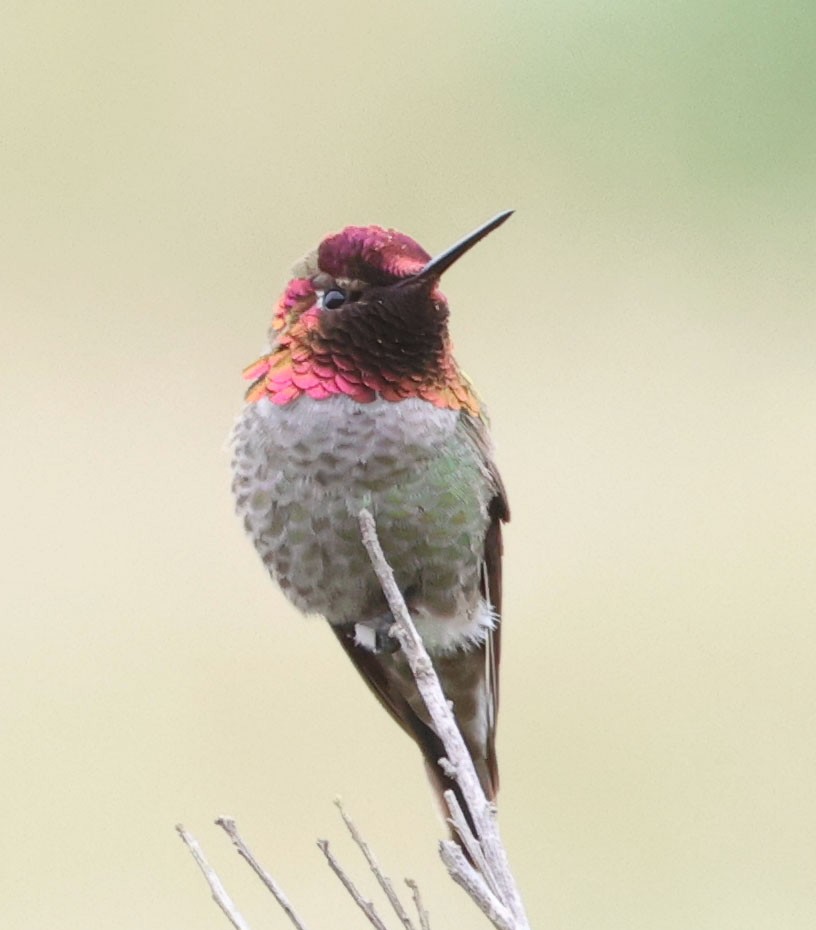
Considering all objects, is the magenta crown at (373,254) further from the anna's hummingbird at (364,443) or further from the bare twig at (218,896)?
the bare twig at (218,896)

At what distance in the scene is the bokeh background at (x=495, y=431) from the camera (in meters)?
3.52

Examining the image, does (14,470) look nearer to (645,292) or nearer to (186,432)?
(186,432)

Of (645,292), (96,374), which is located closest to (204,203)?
(96,374)

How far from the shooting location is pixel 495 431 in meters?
4.30

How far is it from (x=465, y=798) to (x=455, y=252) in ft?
2.34

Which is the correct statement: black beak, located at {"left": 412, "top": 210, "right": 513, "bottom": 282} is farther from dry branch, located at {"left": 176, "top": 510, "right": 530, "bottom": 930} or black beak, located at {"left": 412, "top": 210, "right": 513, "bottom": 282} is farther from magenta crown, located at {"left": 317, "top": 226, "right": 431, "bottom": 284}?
dry branch, located at {"left": 176, "top": 510, "right": 530, "bottom": 930}

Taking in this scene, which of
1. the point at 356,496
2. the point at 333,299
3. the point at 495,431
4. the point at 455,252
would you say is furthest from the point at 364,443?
the point at 495,431

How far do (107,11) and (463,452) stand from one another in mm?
3499

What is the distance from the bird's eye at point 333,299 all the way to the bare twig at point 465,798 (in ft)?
1.68

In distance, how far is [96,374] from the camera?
4.27 m

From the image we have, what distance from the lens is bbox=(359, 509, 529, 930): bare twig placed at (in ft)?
3.97

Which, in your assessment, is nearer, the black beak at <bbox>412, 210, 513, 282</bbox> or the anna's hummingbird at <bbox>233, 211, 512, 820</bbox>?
the black beak at <bbox>412, 210, 513, 282</bbox>

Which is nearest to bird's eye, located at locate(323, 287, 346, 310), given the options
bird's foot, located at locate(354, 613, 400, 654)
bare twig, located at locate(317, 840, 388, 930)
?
bird's foot, located at locate(354, 613, 400, 654)

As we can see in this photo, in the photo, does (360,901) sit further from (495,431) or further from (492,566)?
(495,431)
